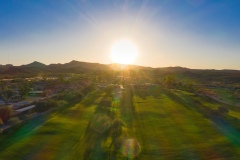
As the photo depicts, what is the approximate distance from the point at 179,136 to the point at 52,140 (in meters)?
14.7

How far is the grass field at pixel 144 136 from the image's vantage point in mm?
24750

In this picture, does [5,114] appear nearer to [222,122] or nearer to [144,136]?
[144,136]

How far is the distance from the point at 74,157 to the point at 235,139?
18.5m

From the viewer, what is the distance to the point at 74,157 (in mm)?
23875

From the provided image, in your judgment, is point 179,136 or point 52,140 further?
point 179,136

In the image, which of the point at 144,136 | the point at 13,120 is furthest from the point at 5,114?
the point at 144,136

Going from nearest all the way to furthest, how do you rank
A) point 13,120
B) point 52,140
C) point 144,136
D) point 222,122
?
1. point 52,140
2. point 144,136
3. point 13,120
4. point 222,122

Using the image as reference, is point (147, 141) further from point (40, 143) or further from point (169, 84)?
point (169, 84)

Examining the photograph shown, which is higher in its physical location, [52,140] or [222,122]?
[222,122]

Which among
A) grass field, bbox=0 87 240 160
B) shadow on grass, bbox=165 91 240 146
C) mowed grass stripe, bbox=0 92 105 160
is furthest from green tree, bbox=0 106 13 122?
shadow on grass, bbox=165 91 240 146

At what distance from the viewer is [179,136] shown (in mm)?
30547

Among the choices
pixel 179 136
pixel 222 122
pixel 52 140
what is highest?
pixel 222 122

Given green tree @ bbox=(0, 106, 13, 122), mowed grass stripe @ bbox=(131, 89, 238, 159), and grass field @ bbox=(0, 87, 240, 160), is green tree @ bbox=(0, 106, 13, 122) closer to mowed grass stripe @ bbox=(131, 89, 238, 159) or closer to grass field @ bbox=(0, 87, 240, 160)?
grass field @ bbox=(0, 87, 240, 160)

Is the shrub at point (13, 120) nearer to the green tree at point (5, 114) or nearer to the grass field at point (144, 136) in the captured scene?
the green tree at point (5, 114)
